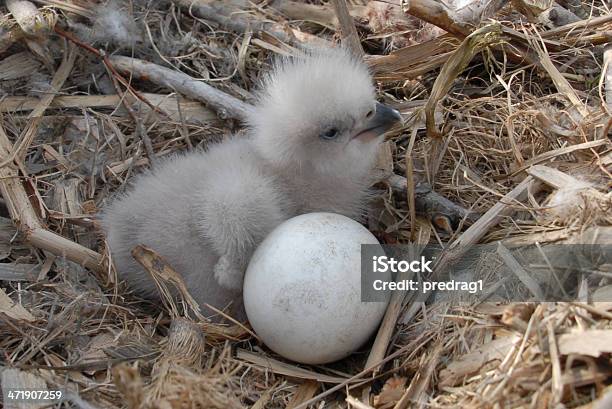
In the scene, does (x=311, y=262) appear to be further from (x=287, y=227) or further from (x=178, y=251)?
(x=178, y=251)

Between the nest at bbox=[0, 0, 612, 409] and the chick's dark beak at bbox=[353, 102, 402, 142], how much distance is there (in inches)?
5.2

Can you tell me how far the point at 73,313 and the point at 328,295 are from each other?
0.89m

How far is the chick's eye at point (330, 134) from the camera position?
2457 mm

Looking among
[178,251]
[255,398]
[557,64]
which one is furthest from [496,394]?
[557,64]

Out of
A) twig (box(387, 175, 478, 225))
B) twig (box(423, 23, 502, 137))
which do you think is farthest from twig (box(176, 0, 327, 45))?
twig (box(387, 175, 478, 225))

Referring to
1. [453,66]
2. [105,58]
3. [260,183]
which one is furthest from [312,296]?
[105,58]

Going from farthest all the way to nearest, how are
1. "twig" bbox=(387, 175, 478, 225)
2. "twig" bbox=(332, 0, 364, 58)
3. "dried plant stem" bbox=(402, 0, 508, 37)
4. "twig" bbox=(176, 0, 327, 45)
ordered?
"twig" bbox=(176, 0, 327, 45)
"twig" bbox=(332, 0, 364, 58)
"dried plant stem" bbox=(402, 0, 508, 37)
"twig" bbox=(387, 175, 478, 225)

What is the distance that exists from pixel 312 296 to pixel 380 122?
0.73 m

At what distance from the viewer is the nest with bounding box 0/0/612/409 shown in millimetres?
1877

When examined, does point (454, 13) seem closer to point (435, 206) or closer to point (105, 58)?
point (435, 206)

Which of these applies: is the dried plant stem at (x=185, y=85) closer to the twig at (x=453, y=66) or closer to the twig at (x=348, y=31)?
the twig at (x=348, y=31)

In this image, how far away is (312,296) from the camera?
2092 millimetres

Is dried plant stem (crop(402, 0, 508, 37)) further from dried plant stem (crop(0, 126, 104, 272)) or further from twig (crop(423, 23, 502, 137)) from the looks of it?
dried plant stem (crop(0, 126, 104, 272))

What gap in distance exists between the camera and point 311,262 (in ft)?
6.96
